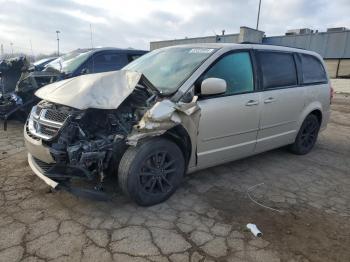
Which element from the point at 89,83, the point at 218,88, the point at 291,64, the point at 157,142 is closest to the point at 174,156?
the point at 157,142

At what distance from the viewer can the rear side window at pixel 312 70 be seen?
209 inches

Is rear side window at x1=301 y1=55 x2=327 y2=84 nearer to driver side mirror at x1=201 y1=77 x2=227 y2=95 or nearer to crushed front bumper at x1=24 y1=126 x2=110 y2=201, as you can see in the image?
driver side mirror at x1=201 y1=77 x2=227 y2=95

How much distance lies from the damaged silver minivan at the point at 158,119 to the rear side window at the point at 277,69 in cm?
2

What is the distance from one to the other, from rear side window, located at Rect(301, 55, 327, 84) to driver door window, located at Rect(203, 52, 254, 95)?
1503 mm

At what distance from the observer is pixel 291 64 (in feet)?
16.6

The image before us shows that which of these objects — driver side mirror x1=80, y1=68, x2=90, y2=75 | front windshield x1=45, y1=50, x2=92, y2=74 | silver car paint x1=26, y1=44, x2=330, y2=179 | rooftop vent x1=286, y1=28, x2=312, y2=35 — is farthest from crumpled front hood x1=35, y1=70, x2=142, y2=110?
rooftop vent x1=286, y1=28, x2=312, y2=35

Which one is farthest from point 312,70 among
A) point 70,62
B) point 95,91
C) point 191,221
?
point 70,62

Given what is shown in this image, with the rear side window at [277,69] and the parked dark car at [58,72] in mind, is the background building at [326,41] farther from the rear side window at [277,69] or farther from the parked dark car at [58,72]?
the rear side window at [277,69]

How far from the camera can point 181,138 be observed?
3.60 metres

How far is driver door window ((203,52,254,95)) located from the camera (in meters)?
3.89

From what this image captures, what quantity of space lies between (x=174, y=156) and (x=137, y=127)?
0.60 metres

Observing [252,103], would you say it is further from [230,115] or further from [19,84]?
[19,84]

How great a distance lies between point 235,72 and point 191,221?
195 cm

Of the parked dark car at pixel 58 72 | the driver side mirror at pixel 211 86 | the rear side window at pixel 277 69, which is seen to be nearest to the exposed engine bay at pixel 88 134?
the driver side mirror at pixel 211 86
